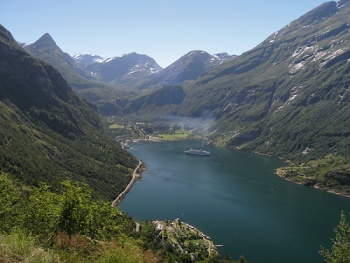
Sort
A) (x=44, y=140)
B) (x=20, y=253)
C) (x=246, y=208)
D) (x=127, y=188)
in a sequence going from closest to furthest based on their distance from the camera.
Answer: (x=20, y=253), (x=246, y=208), (x=127, y=188), (x=44, y=140)

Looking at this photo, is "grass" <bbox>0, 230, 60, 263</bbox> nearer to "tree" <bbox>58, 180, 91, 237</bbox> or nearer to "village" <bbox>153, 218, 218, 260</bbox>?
"tree" <bbox>58, 180, 91, 237</bbox>

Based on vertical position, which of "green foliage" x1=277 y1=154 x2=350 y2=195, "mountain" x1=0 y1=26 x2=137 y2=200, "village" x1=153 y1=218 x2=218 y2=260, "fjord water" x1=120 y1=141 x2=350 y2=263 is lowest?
"green foliage" x1=277 y1=154 x2=350 y2=195

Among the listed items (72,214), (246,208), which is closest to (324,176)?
(246,208)

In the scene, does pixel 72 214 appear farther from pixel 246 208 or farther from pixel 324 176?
pixel 324 176

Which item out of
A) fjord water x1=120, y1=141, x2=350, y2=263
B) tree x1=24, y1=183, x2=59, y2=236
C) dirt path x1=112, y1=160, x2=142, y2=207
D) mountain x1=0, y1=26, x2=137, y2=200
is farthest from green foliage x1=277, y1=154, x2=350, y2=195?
tree x1=24, y1=183, x2=59, y2=236

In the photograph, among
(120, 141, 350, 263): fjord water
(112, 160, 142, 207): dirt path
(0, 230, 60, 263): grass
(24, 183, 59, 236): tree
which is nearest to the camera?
(0, 230, 60, 263): grass

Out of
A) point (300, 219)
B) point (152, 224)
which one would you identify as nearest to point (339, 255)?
point (152, 224)

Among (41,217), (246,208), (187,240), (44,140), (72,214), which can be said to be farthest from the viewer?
(44,140)

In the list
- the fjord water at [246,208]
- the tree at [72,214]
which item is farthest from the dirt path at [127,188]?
the tree at [72,214]
